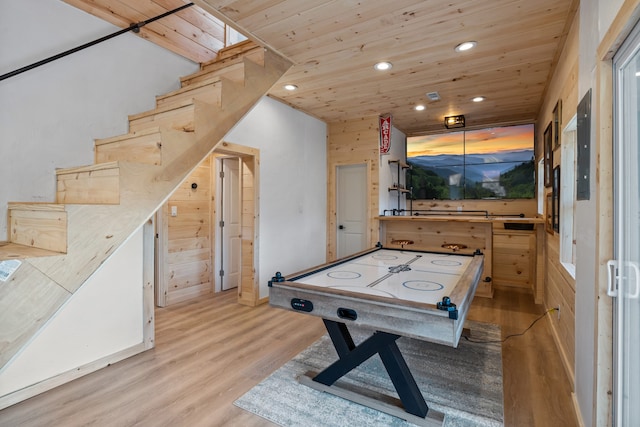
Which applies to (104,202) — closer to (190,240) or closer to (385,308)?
(385,308)

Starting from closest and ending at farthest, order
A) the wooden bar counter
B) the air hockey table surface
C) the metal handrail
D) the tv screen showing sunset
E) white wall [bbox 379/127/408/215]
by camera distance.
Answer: the air hockey table surface < the metal handrail < the wooden bar counter < white wall [bbox 379/127/408/215] < the tv screen showing sunset

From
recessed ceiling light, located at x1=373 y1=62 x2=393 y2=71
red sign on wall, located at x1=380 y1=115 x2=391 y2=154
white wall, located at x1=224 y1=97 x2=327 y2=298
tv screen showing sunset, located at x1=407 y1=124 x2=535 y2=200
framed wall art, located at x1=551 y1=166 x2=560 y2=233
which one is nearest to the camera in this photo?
framed wall art, located at x1=551 y1=166 x2=560 y2=233

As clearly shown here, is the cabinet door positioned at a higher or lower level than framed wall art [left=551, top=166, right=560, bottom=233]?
lower

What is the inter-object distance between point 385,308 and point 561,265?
7.25ft

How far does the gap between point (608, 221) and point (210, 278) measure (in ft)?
14.9

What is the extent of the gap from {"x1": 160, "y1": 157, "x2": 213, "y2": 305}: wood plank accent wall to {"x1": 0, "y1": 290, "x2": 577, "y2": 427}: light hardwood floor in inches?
29.7

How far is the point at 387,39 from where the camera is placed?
2.84 meters

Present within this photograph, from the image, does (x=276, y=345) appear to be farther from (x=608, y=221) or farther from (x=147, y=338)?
(x=608, y=221)

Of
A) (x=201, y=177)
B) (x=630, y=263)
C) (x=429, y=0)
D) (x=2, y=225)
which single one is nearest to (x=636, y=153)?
(x=630, y=263)

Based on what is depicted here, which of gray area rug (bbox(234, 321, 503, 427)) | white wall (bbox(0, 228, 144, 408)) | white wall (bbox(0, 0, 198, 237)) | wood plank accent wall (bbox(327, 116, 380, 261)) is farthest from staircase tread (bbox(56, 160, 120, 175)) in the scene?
wood plank accent wall (bbox(327, 116, 380, 261))

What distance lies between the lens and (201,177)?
4.62 m

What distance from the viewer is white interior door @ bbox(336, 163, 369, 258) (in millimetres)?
5402

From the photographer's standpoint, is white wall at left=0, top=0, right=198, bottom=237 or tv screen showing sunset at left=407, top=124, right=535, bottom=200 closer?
white wall at left=0, top=0, right=198, bottom=237

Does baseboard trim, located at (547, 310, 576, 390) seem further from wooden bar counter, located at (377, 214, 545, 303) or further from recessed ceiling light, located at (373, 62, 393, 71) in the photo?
recessed ceiling light, located at (373, 62, 393, 71)
